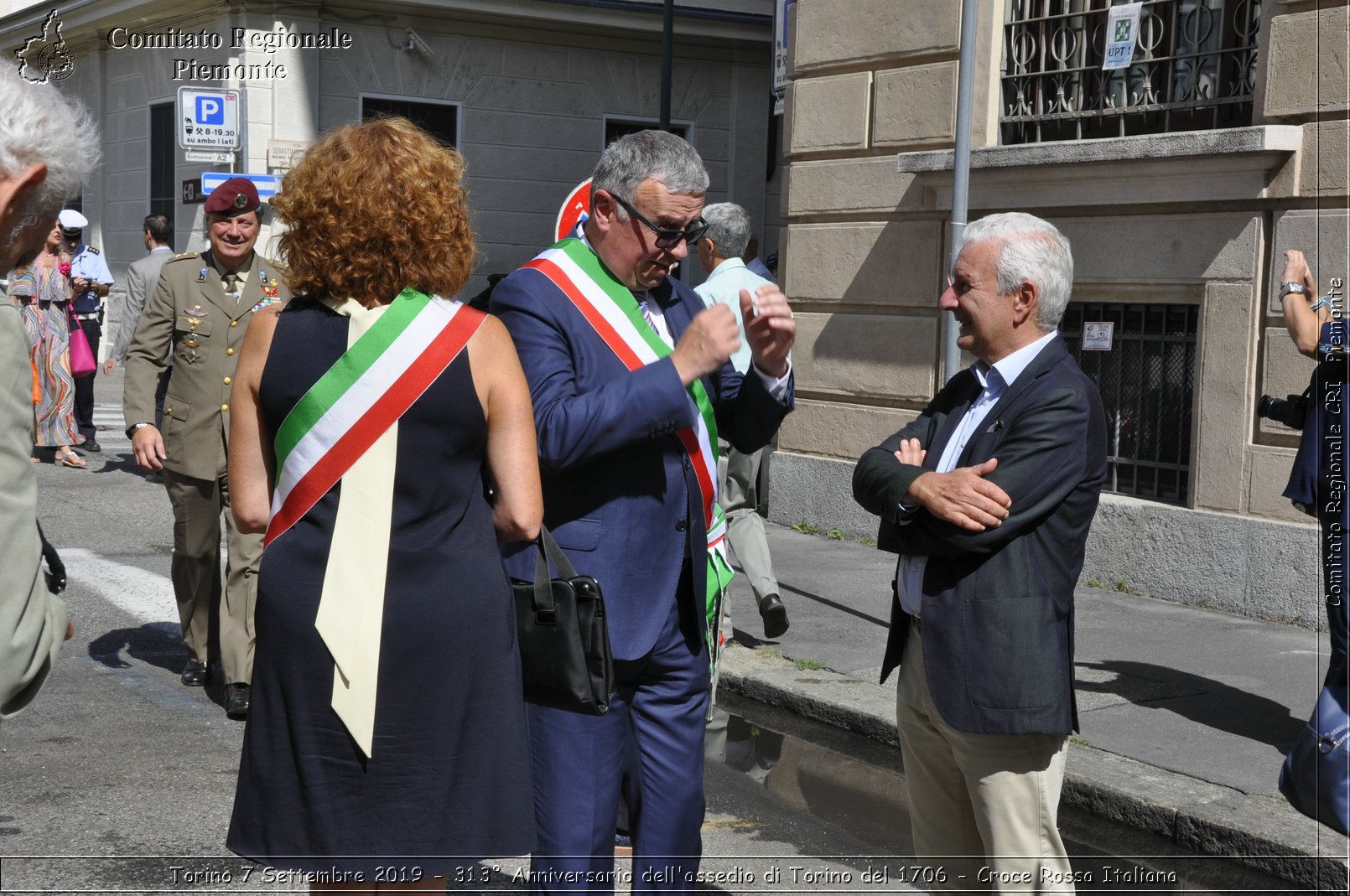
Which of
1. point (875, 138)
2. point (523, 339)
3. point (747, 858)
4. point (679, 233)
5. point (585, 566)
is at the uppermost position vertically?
point (875, 138)

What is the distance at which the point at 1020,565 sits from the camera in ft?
10.2

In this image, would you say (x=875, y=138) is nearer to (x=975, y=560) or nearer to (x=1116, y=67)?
(x=1116, y=67)

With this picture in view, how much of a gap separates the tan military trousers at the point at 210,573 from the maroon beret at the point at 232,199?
110cm

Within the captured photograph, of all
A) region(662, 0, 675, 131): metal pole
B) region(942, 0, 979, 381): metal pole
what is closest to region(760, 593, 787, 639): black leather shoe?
region(942, 0, 979, 381): metal pole

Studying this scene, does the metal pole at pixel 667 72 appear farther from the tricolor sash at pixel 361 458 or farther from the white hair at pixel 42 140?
the white hair at pixel 42 140

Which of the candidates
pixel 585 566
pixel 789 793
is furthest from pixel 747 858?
pixel 585 566

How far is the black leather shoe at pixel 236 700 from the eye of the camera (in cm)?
562

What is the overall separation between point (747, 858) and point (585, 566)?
168cm

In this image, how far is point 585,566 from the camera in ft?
10.4

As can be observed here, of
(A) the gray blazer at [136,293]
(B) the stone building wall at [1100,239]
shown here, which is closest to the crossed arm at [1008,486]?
(B) the stone building wall at [1100,239]

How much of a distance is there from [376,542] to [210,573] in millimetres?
3807

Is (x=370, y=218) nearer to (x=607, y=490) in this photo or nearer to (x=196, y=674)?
(x=607, y=490)

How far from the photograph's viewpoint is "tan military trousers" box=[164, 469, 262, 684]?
225 inches

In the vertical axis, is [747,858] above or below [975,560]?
below
